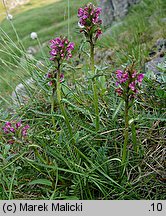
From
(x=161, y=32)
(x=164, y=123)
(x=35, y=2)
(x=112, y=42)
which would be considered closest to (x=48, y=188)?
(x=164, y=123)

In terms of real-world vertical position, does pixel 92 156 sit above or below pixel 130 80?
below

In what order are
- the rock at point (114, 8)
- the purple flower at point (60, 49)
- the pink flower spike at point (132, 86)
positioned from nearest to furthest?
1. the pink flower spike at point (132, 86)
2. the purple flower at point (60, 49)
3. the rock at point (114, 8)

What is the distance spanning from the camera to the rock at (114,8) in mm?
7508

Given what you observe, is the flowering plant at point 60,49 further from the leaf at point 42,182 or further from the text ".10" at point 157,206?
the text ".10" at point 157,206

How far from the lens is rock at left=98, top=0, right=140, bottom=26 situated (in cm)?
751

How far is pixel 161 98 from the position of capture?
1863 mm

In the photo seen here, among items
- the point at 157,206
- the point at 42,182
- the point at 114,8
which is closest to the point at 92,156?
the point at 42,182

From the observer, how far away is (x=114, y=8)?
7977 mm

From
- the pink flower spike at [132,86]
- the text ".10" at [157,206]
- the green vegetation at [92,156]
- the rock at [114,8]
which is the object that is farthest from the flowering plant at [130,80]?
the rock at [114,8]

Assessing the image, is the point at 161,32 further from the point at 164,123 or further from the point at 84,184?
the point at 84,184

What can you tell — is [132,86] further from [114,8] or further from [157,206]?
[114,8]

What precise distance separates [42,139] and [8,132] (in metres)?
0.24

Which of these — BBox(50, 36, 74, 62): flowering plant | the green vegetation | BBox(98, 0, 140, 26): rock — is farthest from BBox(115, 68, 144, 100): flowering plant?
BBox(98, 0, 140, 26): rock

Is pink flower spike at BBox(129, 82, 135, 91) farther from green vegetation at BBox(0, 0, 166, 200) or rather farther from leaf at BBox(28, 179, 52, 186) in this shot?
leaf at BBox(28, 179, 52, 186)
